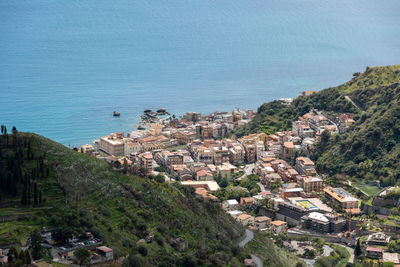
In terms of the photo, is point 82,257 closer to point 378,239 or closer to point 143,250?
point 143,250

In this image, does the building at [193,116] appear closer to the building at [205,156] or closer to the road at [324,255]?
the building at [205,156]

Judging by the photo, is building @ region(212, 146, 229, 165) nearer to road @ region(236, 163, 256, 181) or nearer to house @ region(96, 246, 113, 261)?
road @ region(236, 163, 256, 181)

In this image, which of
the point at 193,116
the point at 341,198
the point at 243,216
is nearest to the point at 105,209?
the point at 243,216

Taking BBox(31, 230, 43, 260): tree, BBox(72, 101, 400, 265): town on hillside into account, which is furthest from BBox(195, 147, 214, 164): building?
BBox(31, 230, 43, 260): tree

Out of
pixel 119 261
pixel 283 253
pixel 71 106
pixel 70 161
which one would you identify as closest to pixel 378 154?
pixel 283 253

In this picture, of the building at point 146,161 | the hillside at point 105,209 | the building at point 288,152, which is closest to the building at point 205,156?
the building at point 146,161
